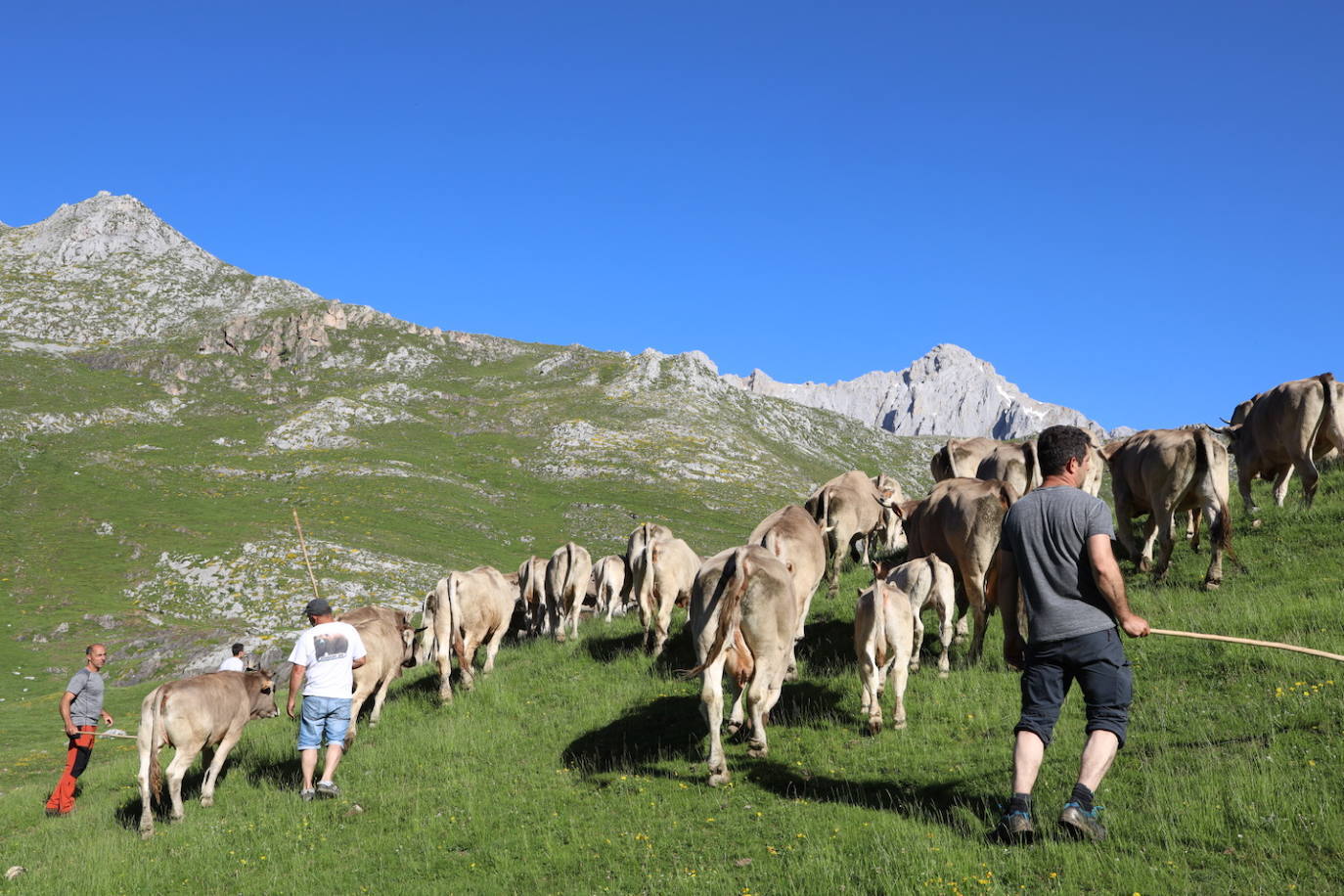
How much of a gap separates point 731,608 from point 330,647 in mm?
6281

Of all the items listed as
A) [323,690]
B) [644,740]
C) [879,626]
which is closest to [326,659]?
[323,690]

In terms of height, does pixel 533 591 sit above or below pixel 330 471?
below

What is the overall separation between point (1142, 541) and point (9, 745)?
119ft

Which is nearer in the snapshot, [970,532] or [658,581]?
[970,532]

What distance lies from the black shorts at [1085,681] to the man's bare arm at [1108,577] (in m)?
0.28

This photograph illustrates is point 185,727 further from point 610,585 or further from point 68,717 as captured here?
point 610,585

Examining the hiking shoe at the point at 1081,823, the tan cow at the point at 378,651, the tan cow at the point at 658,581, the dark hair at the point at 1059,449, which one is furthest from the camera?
the tan cow at the point at 658,581

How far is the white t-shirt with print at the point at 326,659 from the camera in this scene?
12.4 meters

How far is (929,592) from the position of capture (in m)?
12.9

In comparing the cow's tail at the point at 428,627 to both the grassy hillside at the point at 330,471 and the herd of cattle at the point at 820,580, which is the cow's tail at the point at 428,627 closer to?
the herd of cattle at the point at 820,580

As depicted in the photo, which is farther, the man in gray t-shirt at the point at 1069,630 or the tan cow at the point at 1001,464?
the tan cow at the point at 1001,464

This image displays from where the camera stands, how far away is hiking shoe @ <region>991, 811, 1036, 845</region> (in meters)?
6.78

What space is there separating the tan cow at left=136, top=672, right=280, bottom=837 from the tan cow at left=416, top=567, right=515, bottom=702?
3913mm

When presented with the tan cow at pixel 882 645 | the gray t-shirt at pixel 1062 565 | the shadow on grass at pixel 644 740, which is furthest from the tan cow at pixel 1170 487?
the gray t-shirt at pixel 1062 565
